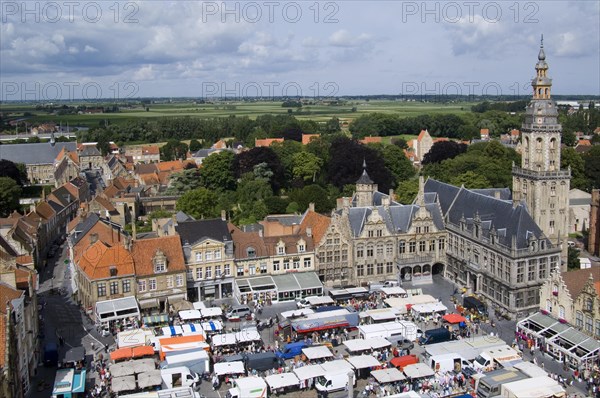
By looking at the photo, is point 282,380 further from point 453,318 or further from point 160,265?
point 160,265

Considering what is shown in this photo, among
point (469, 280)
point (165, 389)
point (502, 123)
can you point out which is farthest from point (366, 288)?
point (502, 123)

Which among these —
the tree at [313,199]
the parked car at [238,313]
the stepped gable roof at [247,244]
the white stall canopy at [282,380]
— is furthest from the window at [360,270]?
the tree at [313,199]

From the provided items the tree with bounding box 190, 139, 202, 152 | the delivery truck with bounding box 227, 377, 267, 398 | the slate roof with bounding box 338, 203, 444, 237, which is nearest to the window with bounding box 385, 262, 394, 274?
the slate roof with bounding box 338, 203, 444, 237

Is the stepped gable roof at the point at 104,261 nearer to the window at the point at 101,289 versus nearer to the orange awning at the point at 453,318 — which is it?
the window at the point at 101,289

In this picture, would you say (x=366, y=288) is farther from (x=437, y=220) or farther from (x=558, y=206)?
(x=558, y=206)

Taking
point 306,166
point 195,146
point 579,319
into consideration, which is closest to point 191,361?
point 579,319

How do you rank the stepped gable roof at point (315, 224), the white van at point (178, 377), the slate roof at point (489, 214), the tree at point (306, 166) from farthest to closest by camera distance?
the tree at point (306, 166), the stepped gable roof at point (315, 224), the slate roof at point (489, 214), the white van at point (178, 377)

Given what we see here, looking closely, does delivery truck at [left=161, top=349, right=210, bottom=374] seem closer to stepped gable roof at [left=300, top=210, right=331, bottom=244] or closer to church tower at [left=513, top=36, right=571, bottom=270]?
stepped gable roof at [left=300, top=210, right=331, bottom=244]
